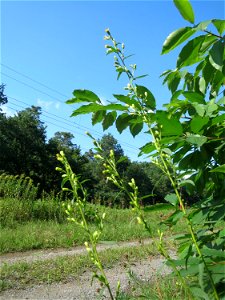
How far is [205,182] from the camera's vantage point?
4.50ft

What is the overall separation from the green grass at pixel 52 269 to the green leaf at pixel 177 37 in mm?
3222

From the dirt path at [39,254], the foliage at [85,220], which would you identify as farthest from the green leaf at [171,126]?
the dirt path at [39,254]

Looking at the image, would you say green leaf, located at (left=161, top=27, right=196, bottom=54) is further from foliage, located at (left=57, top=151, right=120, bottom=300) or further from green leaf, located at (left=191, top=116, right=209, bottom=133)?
foliage, located at (left=57, top=151, right=120, bottom=300)

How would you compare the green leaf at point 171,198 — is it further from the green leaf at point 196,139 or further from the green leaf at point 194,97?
the green leaf at point 194,97

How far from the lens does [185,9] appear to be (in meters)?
1.12

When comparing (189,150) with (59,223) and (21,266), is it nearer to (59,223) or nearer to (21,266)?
(21,266)

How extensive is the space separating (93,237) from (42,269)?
14.0 ft

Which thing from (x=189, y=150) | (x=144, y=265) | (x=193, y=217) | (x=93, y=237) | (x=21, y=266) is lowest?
(x=21, y=266)

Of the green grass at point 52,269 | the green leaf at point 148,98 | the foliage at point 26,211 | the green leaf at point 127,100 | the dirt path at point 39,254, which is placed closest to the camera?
the green leaf at point 127,100

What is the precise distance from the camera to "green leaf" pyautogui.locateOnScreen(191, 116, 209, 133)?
1220 mm

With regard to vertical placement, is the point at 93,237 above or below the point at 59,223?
above

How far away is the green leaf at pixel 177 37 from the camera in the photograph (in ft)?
3.44

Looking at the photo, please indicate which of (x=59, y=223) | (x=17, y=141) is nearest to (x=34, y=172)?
(x=17, y=141)

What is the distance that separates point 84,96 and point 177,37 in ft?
1.61
